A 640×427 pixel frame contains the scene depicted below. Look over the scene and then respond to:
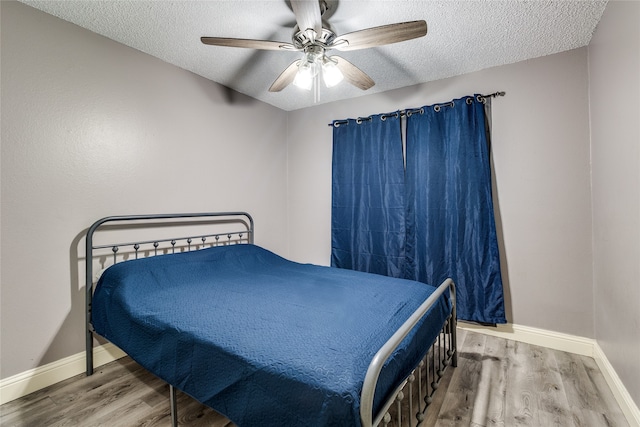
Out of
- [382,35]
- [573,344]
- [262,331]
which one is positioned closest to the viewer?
[262,331]

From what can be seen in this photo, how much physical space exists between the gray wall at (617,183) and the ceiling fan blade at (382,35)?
41.6 inches

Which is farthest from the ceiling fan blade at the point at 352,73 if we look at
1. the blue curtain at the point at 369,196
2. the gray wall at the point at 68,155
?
the gray wall at the point at 68,155

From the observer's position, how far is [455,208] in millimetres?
2703

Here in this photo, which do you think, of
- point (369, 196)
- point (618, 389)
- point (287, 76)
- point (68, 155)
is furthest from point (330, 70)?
point (618, 389)

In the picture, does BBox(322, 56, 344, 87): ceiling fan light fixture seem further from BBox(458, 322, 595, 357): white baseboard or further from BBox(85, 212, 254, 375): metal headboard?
BBox(458, 322, 595, 357): white baseboard

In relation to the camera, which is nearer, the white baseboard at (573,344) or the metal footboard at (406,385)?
the metal footboard at (406,385)

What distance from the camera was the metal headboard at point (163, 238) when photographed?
2.04 m

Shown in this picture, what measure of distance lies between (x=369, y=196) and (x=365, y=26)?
1636 millimetres

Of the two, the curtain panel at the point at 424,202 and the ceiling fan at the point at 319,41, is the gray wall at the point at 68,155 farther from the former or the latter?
the curtain panel at the point at 424,202

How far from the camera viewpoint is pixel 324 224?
11.9 ft

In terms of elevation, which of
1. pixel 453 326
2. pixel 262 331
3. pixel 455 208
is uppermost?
pixel 455 208

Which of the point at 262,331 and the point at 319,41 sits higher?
the point at 319,41

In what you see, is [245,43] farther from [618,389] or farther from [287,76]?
[618,389]

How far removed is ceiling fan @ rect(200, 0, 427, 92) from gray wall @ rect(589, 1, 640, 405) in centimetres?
114
